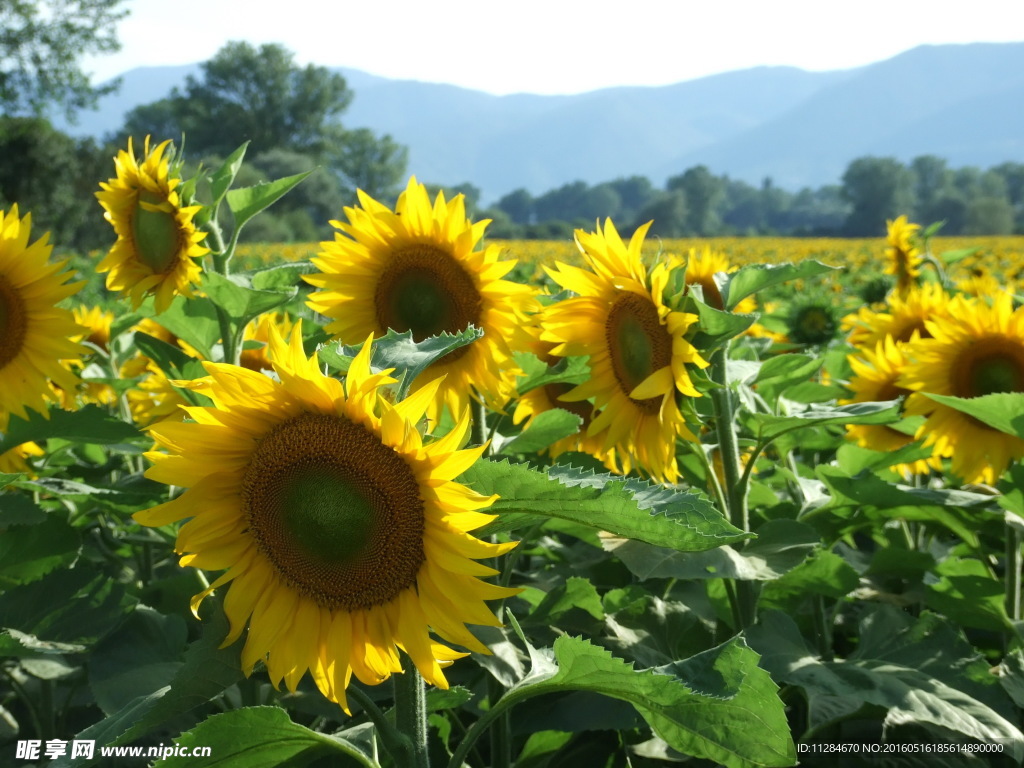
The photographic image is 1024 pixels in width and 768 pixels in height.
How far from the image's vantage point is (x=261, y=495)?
1.17m

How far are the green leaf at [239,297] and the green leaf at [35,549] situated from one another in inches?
21.3

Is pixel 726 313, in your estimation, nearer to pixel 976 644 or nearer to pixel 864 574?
pixel 864 574

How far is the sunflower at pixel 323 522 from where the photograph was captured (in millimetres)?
1055

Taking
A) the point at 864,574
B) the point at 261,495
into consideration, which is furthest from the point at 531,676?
the point at 864,574

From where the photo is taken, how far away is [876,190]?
6988 centimetres

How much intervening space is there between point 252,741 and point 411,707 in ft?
0.68

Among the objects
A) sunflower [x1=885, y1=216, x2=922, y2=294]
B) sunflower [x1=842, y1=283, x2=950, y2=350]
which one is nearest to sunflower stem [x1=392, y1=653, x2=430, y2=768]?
sunflower [x1=842, y1=283, x2=950, y2=350]

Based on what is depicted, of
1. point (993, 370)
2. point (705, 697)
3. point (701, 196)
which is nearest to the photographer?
point (705, 697)

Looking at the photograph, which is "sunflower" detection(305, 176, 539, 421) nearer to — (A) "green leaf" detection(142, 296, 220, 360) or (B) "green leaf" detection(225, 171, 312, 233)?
(B) "green leaf" detection(225, 171, 312, 233)

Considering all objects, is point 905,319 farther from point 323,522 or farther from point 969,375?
point 323,522

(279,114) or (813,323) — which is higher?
(279,114)

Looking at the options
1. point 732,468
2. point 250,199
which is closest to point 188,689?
point 732,468

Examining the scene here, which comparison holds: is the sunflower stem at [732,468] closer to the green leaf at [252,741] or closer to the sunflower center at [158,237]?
the green leaf at [252,741]

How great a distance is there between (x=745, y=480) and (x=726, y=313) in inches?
16.4
